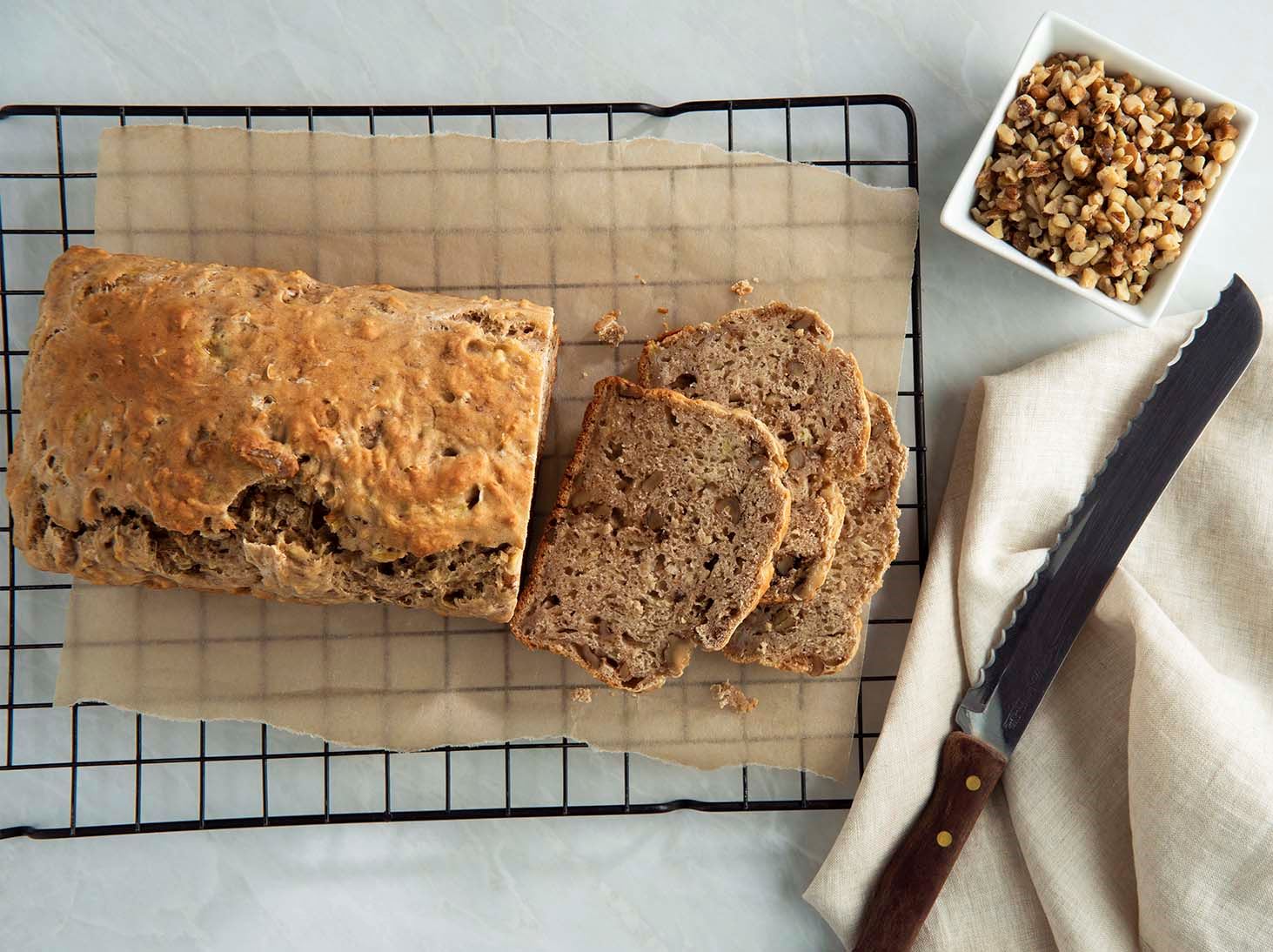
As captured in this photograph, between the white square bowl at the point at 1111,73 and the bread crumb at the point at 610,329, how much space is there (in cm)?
92

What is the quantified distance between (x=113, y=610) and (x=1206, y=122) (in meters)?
3.26

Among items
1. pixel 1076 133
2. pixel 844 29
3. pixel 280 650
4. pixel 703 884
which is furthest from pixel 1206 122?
pixel 280 650

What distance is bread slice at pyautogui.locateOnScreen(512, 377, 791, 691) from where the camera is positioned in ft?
8.05

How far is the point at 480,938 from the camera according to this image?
2.88 metres

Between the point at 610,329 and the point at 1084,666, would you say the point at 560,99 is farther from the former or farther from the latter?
the point at 1084,666

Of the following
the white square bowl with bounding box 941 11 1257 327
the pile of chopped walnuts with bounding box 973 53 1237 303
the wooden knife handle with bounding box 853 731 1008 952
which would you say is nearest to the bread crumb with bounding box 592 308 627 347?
the white square bowl with bounding box 941 11 1257 327

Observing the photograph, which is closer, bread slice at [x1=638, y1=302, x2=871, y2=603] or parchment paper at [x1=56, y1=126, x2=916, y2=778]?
bread slice at [x1=638, y1=302, x2=871, y2=603]

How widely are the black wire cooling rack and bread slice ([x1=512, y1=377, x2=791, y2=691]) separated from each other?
1.36 ft

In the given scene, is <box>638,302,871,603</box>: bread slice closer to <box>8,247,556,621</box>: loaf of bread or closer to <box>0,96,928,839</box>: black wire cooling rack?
<box>0,96,928,839</box>: black wire cooling rack

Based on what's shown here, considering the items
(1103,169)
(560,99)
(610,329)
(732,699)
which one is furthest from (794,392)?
(560,99)

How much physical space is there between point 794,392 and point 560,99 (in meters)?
1.12

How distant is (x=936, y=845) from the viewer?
2.62 m

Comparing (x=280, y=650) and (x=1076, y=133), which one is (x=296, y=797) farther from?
(x=1076, y=133)

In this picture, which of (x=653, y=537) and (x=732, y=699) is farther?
(x=732, y=699)
